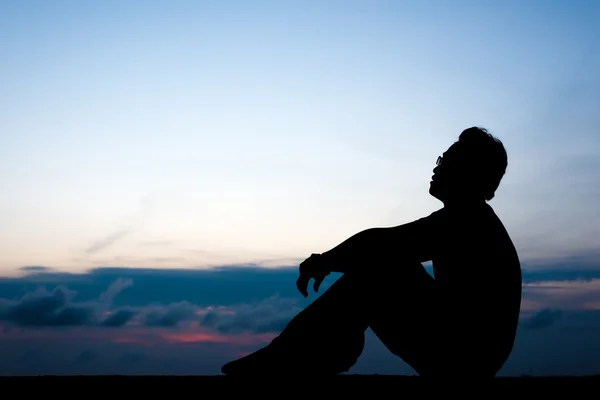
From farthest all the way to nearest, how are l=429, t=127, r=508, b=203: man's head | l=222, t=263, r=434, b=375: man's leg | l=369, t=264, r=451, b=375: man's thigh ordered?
l=429, t=127, r=508, b=203: man's head, l=369, t=264, r=451, b=375: man's thigh, l=222, t=263, r=434, b=375: man's leg

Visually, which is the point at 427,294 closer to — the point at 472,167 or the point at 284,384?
the point at 472,167

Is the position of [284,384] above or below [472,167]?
below

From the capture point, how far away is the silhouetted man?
4430 mm

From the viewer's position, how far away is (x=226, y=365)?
4406 millimetres

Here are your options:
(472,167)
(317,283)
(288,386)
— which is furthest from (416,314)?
(472,167)

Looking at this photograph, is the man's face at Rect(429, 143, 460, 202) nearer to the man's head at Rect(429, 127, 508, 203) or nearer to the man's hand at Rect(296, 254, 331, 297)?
the man's head at Rect(429, 127, 508, 203)

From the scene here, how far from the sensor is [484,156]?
15.2 ft

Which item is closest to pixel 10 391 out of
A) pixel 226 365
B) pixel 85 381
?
pixel 85 381

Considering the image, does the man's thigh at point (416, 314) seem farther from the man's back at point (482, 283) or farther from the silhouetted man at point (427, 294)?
the man's back at point (482, 283)

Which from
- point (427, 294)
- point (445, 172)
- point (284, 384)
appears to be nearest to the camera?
point (284, 384)

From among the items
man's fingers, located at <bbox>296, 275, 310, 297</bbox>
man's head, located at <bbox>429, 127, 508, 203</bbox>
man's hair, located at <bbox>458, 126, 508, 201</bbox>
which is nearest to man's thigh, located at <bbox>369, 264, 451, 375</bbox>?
man's fingers, located at <bbox>296, 275, 310, 297</bbox>

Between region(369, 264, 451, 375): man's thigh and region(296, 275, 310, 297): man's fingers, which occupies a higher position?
region(296, 275, 310, 297): man's fingers

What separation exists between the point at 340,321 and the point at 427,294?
0.69 metres

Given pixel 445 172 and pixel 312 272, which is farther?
pixel 445 172
